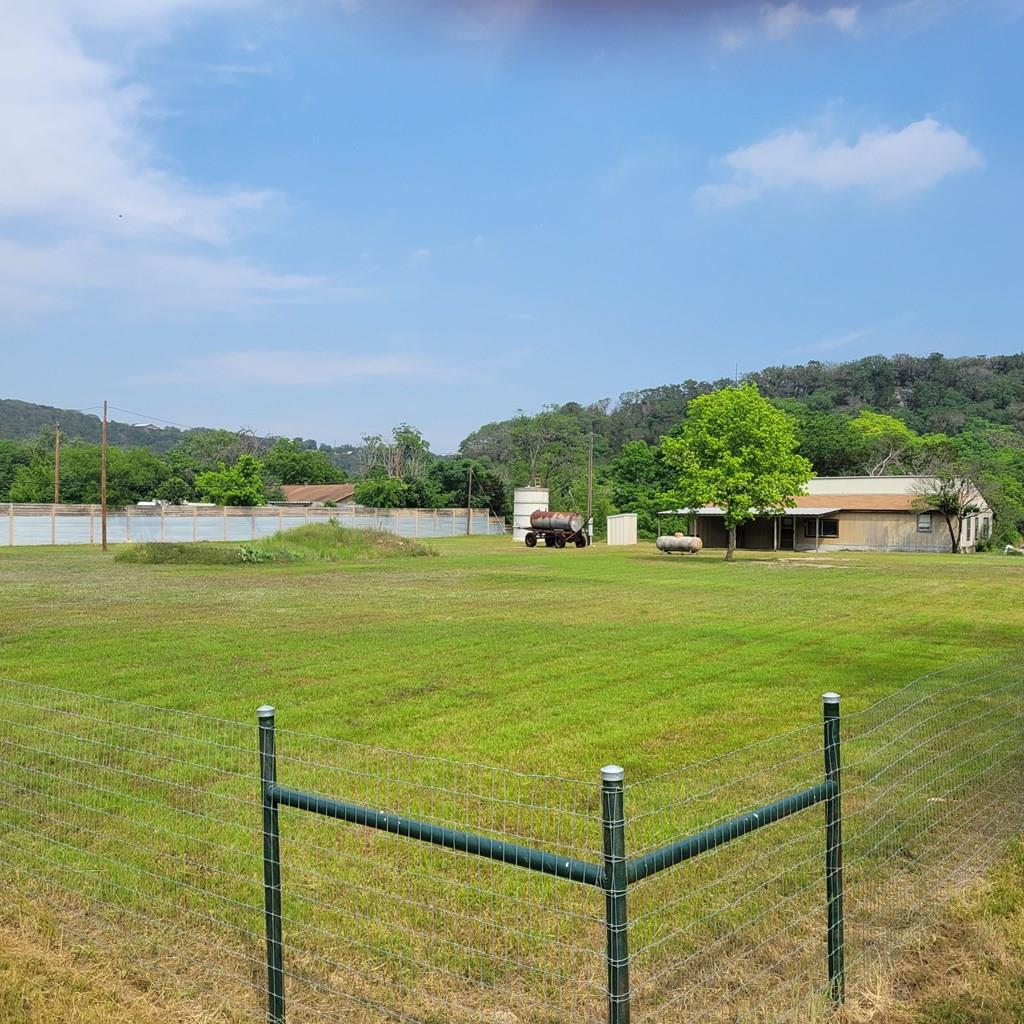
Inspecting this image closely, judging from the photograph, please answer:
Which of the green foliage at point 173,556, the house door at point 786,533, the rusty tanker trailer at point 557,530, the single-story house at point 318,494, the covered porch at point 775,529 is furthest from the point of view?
the single-story house at point 318,494

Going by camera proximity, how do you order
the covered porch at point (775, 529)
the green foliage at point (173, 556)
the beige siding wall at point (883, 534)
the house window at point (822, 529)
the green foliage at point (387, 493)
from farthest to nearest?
the green foliage at point (387, 493), the house window at point (822, 529), the covered porch at point (775, 529), the beige siding wall at point (883, 534), the green foliage at point (173, 556)

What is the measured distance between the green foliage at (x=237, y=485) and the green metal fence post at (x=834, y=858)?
233 feet

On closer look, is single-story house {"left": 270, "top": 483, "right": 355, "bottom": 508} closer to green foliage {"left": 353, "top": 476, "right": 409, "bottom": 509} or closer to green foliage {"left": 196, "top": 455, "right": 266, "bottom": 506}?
green foliage {"left": 353, "top": 476, "right": 409, "bottom": 509}

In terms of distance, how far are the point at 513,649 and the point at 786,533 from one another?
137 ft

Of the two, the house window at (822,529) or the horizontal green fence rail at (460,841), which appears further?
the house window at (822,529)

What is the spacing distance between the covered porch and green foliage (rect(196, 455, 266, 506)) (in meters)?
35.2

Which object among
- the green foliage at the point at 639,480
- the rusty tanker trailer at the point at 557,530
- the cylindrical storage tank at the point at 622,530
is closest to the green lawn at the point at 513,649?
the rusty tanker trailer at the point at 557,530

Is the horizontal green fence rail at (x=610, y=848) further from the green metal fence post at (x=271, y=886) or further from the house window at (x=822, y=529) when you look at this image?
the house window at (x=822, y=529)

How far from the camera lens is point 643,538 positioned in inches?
2554

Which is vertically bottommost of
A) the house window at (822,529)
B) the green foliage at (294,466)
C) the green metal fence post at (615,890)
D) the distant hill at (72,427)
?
the house window at (822,529)

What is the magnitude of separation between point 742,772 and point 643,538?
5830 cm

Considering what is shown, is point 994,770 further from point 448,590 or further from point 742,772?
point 448,590

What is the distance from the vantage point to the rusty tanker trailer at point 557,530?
1956 inches

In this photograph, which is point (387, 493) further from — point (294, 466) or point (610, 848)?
point (610, 848)
